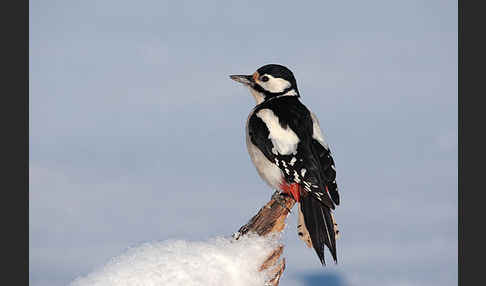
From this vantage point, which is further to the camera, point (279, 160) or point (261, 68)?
point (261, 68)

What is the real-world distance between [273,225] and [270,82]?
166 cm

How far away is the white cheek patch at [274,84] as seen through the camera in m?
6.03

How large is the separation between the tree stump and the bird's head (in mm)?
1183

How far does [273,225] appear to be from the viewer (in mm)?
5027

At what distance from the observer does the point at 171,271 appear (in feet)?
13.0

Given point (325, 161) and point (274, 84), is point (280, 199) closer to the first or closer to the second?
point (325, 161)

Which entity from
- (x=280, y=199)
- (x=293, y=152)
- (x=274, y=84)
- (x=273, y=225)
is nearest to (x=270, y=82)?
(x=274, y=84)

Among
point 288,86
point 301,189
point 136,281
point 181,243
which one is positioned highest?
point 288,86

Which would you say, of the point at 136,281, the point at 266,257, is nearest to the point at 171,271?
the point at 136,281

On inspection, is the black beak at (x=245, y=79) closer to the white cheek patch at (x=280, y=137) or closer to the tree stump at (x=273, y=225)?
the white cheek patch at (x=280, y=137)

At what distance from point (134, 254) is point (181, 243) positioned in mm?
351

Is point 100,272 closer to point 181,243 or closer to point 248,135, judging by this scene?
point 181,243

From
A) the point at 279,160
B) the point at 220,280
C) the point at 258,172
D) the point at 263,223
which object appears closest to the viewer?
the point at 220,280

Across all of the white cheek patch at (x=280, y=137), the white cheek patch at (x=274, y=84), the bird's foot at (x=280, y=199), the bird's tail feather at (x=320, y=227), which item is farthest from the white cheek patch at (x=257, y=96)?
the bird's tail feather at (x=320, y=227)
